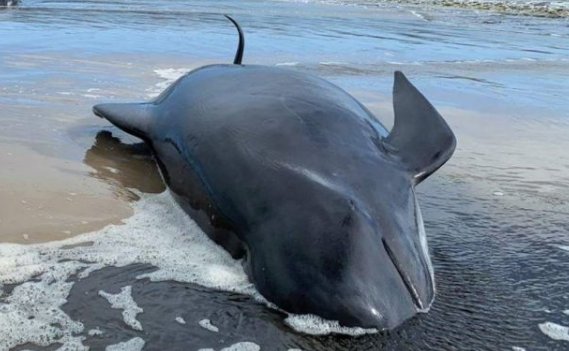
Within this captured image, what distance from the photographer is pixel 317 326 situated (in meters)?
3.49

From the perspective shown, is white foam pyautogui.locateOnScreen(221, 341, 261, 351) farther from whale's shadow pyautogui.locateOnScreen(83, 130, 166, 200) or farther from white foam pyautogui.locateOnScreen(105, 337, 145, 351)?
whale's shadow pyautogui.locateOnScreen(83, 130, 166, 200)

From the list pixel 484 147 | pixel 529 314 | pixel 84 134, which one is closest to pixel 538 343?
pixel 529 314

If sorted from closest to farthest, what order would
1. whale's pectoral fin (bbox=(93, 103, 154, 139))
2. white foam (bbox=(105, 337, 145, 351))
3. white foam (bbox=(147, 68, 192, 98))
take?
white foam (bbox=(105, 337, 145, 351))
whale's pectoral fin (bbox=(93, 103, 154, 139))
white foam (bbox=(147, 68, 192, 98))

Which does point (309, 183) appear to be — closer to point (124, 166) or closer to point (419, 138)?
point (419, 138)

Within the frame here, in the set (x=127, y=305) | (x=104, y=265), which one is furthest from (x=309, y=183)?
(x=104, y=265)

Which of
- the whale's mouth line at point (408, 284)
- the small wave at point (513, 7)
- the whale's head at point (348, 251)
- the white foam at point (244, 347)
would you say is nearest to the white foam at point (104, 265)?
the whale's head at point (348, 251)

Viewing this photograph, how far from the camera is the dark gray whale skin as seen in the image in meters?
3.55

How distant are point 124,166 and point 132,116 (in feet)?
1.36

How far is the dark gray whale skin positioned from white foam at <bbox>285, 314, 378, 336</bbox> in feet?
0.10

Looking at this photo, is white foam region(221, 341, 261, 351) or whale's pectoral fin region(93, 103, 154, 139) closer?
white foam region(221, 341, 261, 351)

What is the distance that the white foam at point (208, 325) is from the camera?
3516 mm

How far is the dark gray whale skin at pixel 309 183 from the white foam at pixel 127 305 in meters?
0.63

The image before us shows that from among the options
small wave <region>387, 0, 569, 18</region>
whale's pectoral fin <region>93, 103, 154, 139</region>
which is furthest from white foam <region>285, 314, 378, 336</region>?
small wave <region>387, 0, 569, 18</region>

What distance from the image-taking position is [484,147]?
23.7ft
